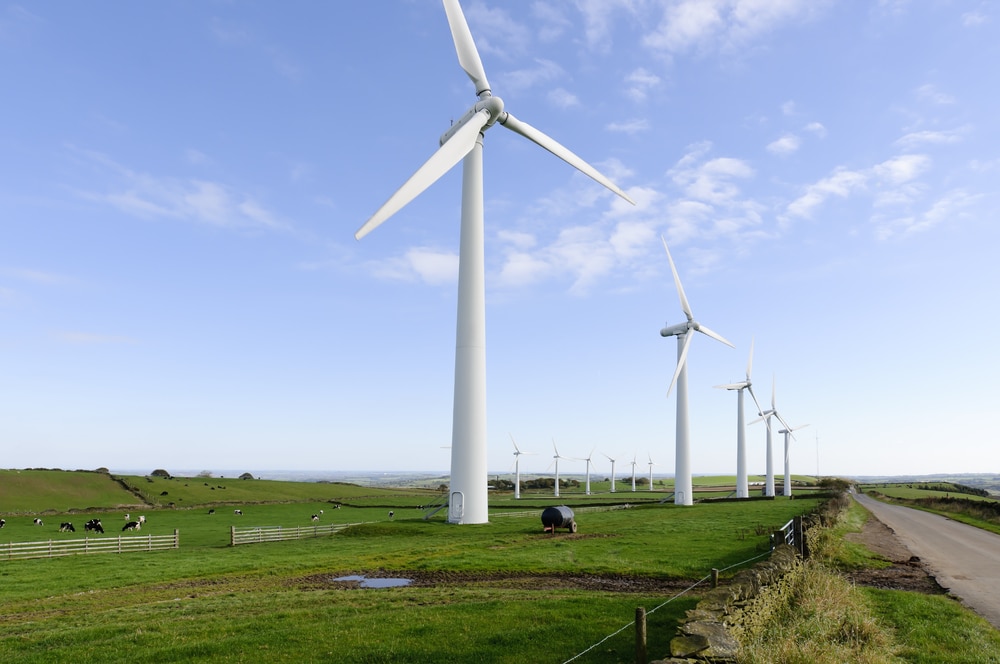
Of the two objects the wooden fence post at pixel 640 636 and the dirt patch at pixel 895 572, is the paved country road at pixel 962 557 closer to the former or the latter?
the dirt patch at pixel 895 572

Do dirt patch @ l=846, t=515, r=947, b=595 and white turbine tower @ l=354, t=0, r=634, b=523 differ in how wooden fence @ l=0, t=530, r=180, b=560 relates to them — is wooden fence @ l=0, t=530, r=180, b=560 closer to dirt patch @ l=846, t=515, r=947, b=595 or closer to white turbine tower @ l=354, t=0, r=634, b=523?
white turbine tower @ l=354, t=0, r=634, b=523

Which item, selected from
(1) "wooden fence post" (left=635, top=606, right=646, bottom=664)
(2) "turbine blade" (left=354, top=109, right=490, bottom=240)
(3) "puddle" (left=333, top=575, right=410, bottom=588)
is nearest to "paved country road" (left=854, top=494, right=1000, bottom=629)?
(1) "wooden fence post" (left=635, top=606, right=646, bottom=664)

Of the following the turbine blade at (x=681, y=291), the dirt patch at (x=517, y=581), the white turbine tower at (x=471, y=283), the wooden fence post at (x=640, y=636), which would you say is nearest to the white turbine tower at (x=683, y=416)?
the turbine blade at (x=681, y=291)

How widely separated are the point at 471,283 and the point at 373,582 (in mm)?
25097

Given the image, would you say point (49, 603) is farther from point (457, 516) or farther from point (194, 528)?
point (194, 528)

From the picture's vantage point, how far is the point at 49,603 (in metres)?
21.4

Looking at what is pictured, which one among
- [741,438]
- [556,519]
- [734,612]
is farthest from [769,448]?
[734,612]

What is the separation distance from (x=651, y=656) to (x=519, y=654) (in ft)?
9.24

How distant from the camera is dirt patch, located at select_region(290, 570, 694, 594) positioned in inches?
862

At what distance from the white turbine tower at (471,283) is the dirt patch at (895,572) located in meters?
23.6

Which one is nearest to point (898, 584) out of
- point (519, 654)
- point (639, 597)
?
point (639, 597)

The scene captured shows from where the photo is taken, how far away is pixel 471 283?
45281mm

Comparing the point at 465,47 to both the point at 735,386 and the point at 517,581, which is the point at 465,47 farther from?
the point at 735,386

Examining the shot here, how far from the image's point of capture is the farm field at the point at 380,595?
14141 millimetres
